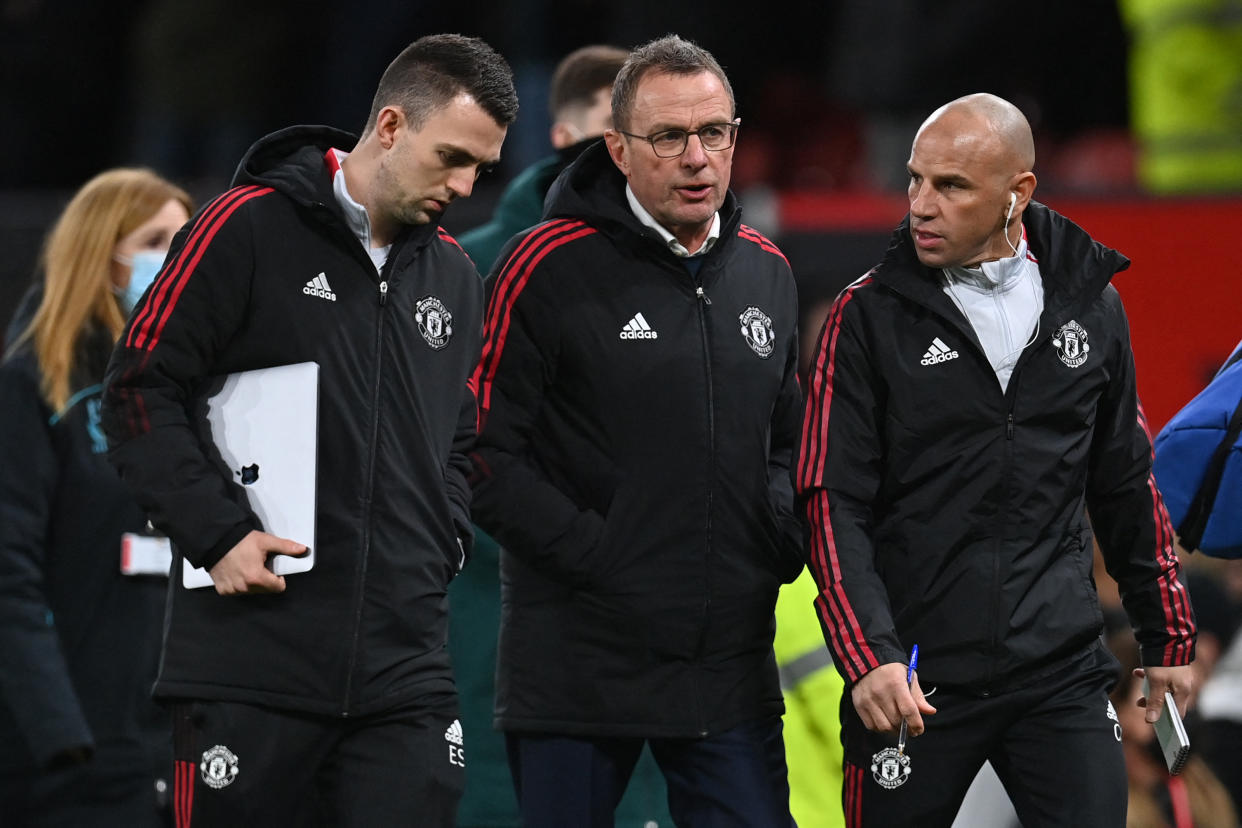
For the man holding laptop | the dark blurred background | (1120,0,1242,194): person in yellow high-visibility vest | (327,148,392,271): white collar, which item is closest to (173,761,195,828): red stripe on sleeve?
the man holding laptop

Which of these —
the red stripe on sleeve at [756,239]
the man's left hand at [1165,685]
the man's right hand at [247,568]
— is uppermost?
the red stripe on sleeve at [756,239]

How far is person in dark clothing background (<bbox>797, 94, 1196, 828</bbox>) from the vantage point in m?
4.20

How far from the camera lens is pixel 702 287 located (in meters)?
4.46

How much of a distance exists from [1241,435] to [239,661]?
224 cm

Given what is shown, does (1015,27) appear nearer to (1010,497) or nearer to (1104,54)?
(1104,54)

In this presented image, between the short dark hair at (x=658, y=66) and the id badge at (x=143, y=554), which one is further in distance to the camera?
the id badge at (x=143, y=554)

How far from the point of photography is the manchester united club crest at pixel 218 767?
3.85 m

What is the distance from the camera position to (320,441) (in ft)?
13.0

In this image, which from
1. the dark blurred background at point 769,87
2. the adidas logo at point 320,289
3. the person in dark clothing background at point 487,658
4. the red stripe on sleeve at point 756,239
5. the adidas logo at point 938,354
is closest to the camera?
the adidas logo at point 320,289

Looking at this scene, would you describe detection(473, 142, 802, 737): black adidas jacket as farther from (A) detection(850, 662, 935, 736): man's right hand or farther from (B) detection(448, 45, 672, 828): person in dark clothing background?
(B) detection(448, 45, 672, 828): person in dark clothing background

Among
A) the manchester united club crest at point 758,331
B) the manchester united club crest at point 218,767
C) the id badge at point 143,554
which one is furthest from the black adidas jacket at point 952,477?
the id badge at point 143,554

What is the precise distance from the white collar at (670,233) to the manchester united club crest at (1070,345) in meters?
0.78

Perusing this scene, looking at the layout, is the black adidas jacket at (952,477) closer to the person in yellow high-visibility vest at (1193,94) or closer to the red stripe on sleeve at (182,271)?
the red stripe on sleeve at (182,271)

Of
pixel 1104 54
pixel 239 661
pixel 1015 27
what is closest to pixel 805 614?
pixel 239 661
